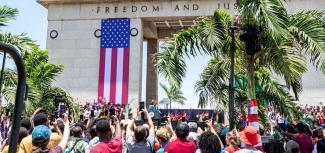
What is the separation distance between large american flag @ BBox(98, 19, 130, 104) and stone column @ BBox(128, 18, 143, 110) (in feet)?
1.11

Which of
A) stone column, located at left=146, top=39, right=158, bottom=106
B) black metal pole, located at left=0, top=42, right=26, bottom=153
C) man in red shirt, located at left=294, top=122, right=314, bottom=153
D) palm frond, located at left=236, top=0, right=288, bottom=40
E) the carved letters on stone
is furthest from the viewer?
stone column, located at left=146, top=39, right=158, bottom=106

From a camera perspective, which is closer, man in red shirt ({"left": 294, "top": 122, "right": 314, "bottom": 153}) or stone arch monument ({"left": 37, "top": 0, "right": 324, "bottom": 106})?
man in red shirt ({"left": 294, "top": 122, "right": 314, "bottom": 153})

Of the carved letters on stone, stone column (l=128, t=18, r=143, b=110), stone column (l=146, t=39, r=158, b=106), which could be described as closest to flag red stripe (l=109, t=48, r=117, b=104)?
stone column (l=128, t=18, r=143, b=110)

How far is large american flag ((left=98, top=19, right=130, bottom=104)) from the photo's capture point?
86.4ft

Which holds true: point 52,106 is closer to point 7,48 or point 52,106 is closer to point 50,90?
point 50,90

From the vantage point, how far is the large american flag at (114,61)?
26.3 m

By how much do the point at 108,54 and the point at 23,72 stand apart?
25306 millimetres

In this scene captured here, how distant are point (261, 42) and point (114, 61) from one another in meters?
18.2

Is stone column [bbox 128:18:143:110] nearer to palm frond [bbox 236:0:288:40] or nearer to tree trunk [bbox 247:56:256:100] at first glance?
tree trunk [bbox 247:56:256:100]

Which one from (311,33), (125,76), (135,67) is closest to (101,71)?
(125,76)

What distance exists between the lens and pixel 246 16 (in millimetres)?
9164

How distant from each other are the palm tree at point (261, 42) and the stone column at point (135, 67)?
51.1 ft

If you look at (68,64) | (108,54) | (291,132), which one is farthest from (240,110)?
(68,64)

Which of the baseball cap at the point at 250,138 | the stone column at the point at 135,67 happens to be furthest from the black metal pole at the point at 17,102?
the stone column at the point at 135,67
